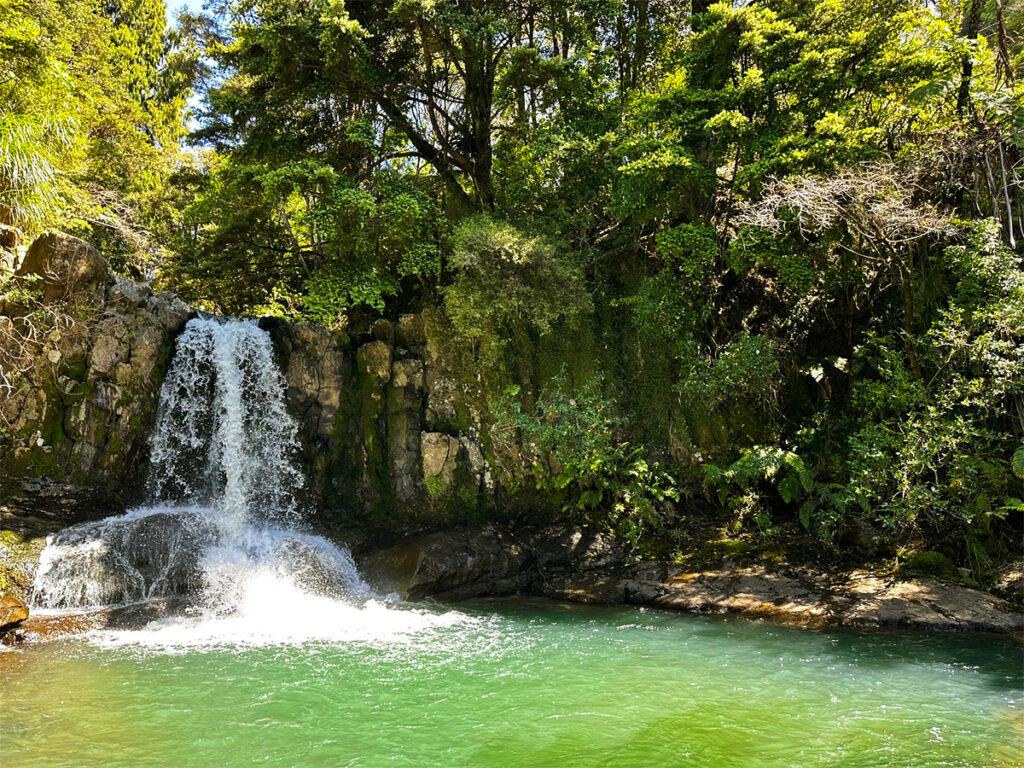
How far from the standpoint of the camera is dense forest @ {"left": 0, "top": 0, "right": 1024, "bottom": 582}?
8.94 metres

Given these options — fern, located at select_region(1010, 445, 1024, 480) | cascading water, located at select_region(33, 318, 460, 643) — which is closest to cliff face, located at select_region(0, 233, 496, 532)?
cascading water, located at select_region(33, 318, 460, 643)

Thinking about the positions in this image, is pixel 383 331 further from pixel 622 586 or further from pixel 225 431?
pixel 622 586

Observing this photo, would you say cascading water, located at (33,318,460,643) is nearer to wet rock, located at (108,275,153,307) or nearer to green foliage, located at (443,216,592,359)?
wet rock, located at (108,275,153,307)

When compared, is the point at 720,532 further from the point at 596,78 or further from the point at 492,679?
the point at 596,78

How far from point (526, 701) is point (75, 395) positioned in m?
9.21

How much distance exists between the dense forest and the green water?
127 inches

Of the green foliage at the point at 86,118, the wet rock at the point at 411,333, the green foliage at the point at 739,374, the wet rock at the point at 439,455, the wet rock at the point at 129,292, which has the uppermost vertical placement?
the green foliage at the point at 86,118

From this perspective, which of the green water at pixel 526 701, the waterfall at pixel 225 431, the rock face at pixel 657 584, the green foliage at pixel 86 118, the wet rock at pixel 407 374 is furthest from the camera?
the wet rock at pixel 407 374

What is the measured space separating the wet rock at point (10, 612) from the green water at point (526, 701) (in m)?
0.61

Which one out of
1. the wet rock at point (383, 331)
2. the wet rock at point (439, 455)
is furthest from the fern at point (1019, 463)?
the wet rock at point (383, 331)

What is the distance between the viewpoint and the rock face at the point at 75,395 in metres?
9.97

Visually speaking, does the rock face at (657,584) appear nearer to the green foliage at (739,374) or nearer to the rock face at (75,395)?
the green foliage at (739,374)

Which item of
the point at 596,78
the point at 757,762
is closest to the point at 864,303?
the point at 596,78

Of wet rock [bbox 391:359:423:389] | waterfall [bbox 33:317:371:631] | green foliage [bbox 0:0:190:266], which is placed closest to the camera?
green foliage [bbox 0:0:190:266]
